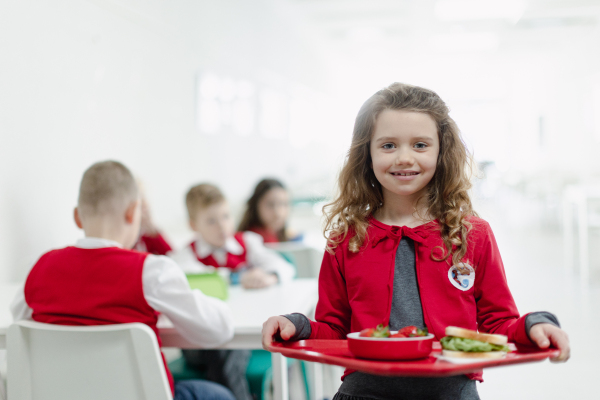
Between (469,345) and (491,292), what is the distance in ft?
0.67

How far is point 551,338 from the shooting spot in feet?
2.35

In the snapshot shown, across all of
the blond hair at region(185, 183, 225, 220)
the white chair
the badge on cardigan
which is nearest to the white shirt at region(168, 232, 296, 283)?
the blond hair at region(185, 183, 225, 220)

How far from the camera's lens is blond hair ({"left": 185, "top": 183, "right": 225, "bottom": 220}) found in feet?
7.37

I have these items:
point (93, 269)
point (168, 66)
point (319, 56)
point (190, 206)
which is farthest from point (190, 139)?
point (319, 56)

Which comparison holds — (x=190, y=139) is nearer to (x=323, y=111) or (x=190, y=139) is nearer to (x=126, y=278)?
(x=126, y=278)

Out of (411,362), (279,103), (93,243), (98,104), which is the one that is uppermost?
(279,103)

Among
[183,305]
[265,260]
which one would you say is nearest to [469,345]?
[183,305]

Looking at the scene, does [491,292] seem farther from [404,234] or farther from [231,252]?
[231,252]

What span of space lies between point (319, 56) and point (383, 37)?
124cm

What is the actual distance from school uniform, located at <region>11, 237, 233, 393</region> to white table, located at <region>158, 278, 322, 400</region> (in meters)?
0.06

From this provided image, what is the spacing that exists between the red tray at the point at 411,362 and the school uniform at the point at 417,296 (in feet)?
0.29

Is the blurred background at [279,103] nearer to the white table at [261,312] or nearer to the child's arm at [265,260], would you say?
the white table at [261,312]

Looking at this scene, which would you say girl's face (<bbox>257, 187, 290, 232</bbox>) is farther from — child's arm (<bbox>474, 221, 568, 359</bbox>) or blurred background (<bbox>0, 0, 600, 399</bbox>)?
child's arm (<bbox>474, 221, 568, 359</bbox>)

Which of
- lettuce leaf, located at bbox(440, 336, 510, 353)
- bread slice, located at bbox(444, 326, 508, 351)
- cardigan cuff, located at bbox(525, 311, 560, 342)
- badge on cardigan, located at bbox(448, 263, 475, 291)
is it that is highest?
badge on cardigan, located at bbox(448, 263, 475, 291)
